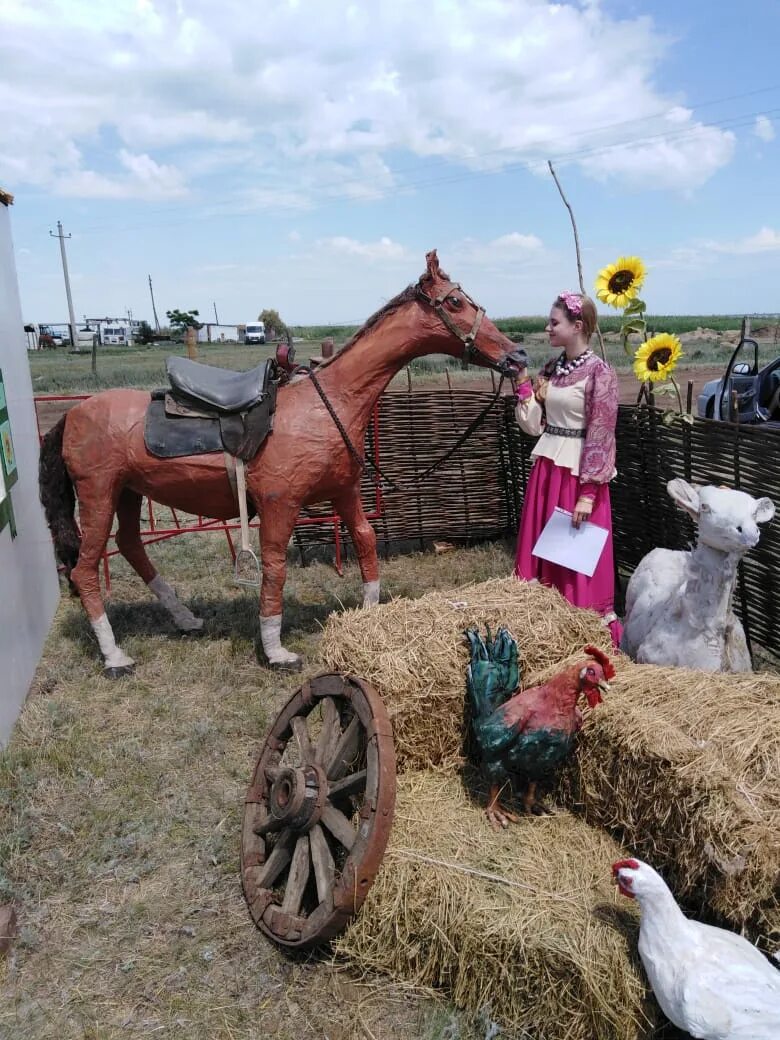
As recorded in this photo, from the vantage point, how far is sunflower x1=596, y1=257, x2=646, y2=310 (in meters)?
4.25

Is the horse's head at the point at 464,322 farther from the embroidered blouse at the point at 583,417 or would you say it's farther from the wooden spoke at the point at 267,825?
the wooden spoke at the point at 267,825

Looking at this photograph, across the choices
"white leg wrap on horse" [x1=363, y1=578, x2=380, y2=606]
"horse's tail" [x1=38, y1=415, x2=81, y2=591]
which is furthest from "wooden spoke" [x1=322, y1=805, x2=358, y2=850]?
"horse's tail" [x1=38, y1=415, x2=81, y2=591]

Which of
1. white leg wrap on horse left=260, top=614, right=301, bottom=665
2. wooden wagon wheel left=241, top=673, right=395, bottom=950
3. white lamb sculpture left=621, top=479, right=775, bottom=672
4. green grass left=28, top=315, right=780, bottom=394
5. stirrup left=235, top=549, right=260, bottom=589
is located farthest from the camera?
green grass left=28, top=315, right=780, bottom=394

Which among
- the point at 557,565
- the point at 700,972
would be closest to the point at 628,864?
the point at 700,972

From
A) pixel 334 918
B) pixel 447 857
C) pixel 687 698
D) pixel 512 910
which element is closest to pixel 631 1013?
pixel 512 910

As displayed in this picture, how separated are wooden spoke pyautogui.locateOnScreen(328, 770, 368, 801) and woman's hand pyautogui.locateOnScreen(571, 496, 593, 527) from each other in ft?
6.50

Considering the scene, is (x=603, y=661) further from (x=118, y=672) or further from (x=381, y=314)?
(x=118, y=672)

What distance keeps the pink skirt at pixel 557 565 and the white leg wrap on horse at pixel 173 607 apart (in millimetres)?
2527

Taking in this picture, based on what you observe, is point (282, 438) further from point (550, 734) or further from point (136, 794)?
point (550, 734)

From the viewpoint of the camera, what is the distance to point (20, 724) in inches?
172

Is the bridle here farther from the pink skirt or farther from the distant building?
the distant building

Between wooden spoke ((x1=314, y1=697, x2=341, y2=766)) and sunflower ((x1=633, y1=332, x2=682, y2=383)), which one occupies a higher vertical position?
sunflower ((x1=633, y1=332, x2=682, y2=383))

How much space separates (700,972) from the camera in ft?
6.89

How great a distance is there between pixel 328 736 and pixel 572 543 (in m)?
1.86
